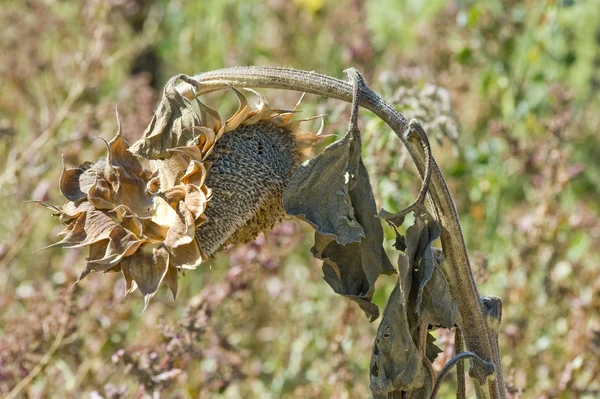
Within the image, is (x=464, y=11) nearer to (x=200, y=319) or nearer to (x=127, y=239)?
(x=200, y=319)

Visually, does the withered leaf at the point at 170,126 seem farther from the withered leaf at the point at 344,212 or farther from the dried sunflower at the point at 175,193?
the withered leaf at the point at 344,212

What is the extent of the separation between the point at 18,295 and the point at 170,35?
5.75 ft

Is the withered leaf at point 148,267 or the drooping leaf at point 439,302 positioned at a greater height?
the drooping leaf at point 439,302

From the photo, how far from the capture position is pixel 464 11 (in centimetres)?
292

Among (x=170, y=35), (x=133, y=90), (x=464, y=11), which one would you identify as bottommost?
(x=133, y=90)

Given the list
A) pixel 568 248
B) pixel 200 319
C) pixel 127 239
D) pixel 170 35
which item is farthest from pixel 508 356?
pixel 170 35

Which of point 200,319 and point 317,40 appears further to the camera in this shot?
point 317,40

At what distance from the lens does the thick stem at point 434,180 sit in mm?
1169

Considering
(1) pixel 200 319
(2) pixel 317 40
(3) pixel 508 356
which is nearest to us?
(1) pixel 200 319

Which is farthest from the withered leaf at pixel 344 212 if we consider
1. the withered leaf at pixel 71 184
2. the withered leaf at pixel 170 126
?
the withered leaf at pixel 71 184

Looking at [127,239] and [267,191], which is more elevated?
[267,191]

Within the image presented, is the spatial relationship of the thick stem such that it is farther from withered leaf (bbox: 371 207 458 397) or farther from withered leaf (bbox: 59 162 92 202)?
withered leaf (bbox: 59 162 92 202)

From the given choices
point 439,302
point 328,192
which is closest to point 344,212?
point 328,192

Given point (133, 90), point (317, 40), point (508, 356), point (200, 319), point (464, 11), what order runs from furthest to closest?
point (317, 40) → point (133, 90) → point (464, 11) → point (508, 356) → point (200, 319)
